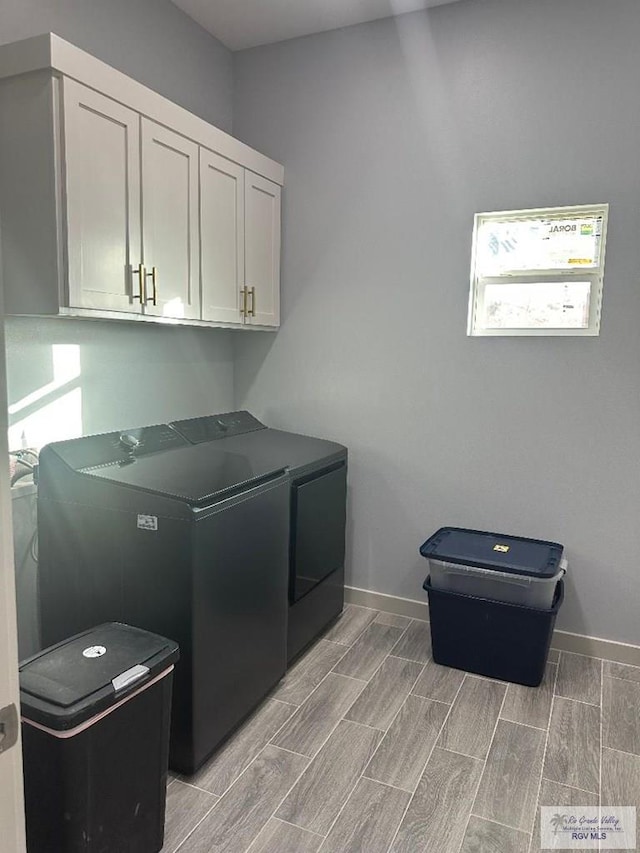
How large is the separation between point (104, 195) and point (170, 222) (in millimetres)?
362

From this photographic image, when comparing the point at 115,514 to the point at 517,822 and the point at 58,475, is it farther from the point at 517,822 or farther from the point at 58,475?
the point at 517,822

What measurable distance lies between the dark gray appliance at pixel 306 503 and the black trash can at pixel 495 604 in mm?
487

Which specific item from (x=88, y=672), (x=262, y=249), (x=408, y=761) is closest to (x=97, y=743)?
(x=88, y=672)

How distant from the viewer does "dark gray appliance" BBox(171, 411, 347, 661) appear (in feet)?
8.54

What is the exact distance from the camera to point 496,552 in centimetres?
266

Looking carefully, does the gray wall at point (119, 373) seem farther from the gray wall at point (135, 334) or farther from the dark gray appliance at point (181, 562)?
the dark gray appliance at point (181, 562)

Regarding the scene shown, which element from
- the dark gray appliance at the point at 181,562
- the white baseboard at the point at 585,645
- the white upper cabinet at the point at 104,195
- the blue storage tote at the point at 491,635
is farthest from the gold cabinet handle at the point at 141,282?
the white baseboard at the point at 585,645

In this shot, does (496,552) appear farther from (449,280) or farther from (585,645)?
(449,280)

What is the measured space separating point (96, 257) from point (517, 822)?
221 cm

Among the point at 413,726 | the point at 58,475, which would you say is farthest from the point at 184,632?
the point at 413,726

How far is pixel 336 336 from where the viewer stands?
10.5ft

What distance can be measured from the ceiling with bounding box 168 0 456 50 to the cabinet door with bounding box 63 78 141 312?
1.05 metres

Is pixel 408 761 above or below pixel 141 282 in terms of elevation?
below

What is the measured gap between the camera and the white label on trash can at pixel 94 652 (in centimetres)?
164
